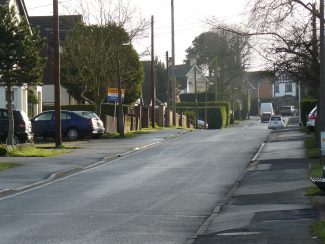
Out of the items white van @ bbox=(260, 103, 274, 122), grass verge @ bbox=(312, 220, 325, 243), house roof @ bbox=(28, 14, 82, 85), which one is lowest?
white van @ bbox=(260, 103, 274, 122)

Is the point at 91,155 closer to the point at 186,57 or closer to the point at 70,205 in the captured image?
the point at 70,205

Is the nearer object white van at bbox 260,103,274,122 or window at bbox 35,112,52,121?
window at bbox 35,112,52,121

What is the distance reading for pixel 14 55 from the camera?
96.6ft

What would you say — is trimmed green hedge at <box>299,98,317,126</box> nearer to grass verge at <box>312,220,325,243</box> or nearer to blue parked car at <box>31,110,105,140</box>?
blue parked car at <box>31,110,105,140</box>

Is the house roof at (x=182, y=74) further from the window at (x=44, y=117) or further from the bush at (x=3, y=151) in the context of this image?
the bush at (x=3, y=151)

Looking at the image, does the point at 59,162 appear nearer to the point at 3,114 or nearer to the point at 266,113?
the point at 3,114

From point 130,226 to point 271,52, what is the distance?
1777 centimetres

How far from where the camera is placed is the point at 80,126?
130 ft

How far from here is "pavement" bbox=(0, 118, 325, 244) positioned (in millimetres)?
10766

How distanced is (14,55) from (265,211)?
18.3 meters

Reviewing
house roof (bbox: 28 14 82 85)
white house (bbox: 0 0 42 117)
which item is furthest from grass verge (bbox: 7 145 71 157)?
house roof (bbox: 28 14 82 85)

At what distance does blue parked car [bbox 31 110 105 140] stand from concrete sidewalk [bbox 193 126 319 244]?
1728cm

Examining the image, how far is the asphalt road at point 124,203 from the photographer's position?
11477mm

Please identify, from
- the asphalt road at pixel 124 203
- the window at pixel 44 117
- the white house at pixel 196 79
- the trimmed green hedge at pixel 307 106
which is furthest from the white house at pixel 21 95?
the white house at pixel 196 79
